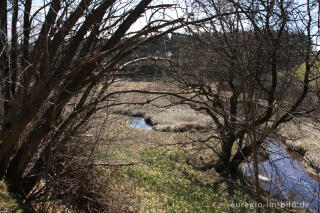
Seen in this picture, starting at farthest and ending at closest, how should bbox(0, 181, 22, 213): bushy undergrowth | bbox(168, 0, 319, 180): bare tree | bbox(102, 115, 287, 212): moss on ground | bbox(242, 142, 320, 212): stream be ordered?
bbox(102, 115, 287, 212): moss on ground
bbox(0, 181, 22, 213): bushy undergrowth
bbox(242, 142, 320, 212): stream
bbox(168, 0, 319, 180): bare tree

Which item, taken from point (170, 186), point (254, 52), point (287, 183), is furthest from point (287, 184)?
point (254, 52)

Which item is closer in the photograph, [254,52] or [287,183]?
[254,52]

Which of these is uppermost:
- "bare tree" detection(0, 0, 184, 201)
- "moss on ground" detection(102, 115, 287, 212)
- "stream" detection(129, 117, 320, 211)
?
"bare tree" detection(0, 0, 184, 201)

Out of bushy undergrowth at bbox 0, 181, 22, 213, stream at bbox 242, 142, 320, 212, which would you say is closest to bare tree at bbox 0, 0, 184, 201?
bushy undergrowth at bbox 0, 181, 22, 213

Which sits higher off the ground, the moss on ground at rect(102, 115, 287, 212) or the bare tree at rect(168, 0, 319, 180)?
the bare tree at rect(168, 0, 319, 180)

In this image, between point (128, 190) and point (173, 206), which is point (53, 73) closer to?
point (128, 190)

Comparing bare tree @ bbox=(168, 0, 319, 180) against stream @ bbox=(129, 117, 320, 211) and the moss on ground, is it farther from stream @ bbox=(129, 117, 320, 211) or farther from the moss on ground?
the moss on ground

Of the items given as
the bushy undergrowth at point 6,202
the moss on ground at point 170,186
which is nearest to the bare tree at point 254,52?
the moss on ground at point 170,186

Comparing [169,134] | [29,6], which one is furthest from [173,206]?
[169,134]

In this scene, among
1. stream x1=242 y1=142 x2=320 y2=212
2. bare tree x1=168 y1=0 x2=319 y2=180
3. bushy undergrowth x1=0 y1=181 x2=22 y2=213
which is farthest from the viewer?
bushy undergrowth x1=0 y1=181 x2=22 y2=213

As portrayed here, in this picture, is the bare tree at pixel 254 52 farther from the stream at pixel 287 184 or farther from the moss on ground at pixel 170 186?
the moss on ground at pixel 170 186

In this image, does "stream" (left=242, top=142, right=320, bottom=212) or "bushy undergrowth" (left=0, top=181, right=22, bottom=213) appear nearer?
"stream" (left=242, top=142, right=320, bottom=212)

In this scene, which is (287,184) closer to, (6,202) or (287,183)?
(287,183)

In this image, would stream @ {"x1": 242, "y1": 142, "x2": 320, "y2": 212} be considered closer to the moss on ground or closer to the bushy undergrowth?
the moss on ground
